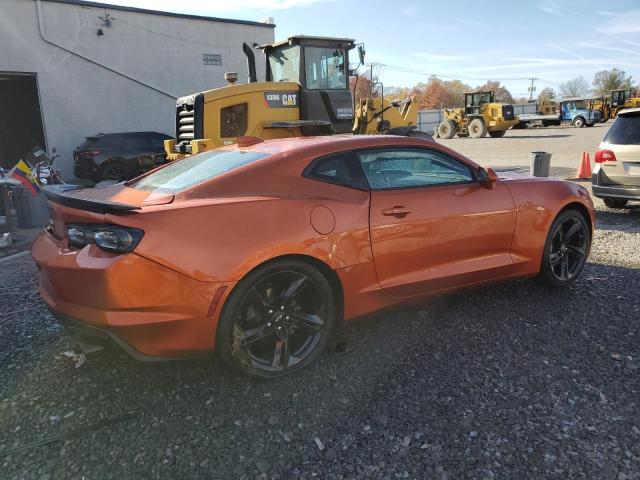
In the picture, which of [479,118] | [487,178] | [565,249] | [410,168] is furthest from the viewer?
[479,118]

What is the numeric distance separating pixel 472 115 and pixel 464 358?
30.8m

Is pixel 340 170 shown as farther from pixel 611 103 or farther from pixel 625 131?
pixel 611 103

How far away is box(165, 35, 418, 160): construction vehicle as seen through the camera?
A: 9.12m

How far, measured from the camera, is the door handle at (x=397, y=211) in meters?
3.31

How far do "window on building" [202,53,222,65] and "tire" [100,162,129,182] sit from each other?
5.89 metres

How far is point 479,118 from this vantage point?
30.9 meters

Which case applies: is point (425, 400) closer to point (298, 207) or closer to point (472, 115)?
point (298, 207)

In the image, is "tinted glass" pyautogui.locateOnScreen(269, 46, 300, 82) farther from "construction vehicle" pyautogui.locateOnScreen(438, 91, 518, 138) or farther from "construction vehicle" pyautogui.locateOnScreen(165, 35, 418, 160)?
"construction vehicle" pyautogui.locateOnScreen(438, 91, 518, 138)

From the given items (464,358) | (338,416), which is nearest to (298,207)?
(338,416)

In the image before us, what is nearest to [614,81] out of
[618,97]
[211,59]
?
[618,97]

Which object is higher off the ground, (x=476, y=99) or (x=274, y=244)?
(x=476, y=99)

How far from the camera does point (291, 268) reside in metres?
2.95

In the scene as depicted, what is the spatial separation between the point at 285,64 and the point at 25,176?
5.16 m

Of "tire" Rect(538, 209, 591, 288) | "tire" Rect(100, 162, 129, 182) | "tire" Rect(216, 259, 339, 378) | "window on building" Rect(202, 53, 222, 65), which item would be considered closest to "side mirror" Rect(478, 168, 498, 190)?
"tire" Rect(538, 209, 591, 288)
